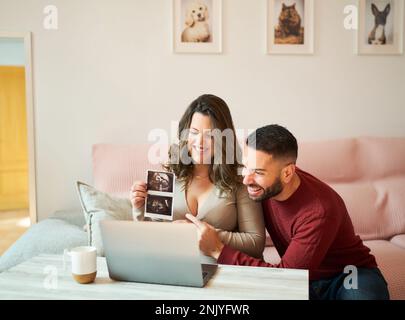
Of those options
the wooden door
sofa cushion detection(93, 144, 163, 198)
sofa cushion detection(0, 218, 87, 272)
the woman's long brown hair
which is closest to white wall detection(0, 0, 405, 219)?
sofa cushion detection(93, 144, 163, 198)

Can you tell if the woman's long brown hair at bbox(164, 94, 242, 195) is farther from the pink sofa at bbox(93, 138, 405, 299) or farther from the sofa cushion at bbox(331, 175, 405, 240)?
the sofa cushion at bbox(331, 175, 405, 240)

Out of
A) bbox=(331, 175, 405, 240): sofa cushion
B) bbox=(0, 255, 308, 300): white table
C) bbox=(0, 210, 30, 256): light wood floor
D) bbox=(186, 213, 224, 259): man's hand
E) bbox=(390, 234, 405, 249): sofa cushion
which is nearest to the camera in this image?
bbox=(0, 255, 308, 300): white table

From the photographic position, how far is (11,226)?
15.4 ft

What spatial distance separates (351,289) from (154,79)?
1.86 m

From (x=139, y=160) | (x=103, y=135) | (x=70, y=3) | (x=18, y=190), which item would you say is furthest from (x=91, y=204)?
(x=18, y=190)

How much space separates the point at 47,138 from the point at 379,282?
7.11ft

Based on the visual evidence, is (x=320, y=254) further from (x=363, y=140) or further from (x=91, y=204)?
(x=363, y=140)

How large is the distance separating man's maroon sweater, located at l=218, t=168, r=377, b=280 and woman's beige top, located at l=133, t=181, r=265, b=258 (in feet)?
0.21

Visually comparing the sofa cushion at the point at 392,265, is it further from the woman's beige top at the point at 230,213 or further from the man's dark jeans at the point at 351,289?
the woman's beige top at the point at 230,213

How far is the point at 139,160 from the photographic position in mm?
2559

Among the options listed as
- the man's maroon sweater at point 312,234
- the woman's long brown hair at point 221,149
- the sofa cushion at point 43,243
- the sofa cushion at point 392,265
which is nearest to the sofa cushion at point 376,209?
the sofa cushion at point 392,265

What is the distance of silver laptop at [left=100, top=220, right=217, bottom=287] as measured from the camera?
114 cm

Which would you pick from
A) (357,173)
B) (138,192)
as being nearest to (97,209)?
(138,192)

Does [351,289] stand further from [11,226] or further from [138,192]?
[11,226]
